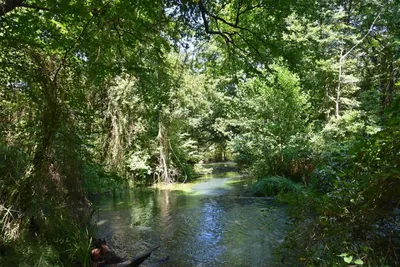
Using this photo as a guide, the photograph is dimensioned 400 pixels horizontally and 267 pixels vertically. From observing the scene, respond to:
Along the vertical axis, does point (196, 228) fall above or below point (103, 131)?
below

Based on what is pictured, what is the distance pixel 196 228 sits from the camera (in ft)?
19.8

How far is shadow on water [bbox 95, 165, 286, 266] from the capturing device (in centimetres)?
443

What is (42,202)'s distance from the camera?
130 inches

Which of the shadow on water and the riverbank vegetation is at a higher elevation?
the riverbank vegetation

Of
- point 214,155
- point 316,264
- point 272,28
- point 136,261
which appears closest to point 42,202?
point 136,261

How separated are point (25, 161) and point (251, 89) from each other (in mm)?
8746

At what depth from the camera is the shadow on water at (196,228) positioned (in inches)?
175

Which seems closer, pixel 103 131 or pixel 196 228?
pixel 103 131

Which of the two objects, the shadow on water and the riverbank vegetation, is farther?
the shadow on water

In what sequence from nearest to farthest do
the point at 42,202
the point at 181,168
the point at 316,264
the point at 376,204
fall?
1. the point at 376,204
2. the point at 316,264
3. the point at 42,202
4. the point at 181,168

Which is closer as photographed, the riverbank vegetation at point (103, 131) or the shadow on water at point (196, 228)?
the riverbank vegetation at point (103, 131)

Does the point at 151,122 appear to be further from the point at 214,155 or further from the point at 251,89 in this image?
the point at 214,155

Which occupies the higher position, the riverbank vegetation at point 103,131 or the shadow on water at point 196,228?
the riverbank vegetation at point 103,131

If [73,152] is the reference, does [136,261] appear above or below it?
below
